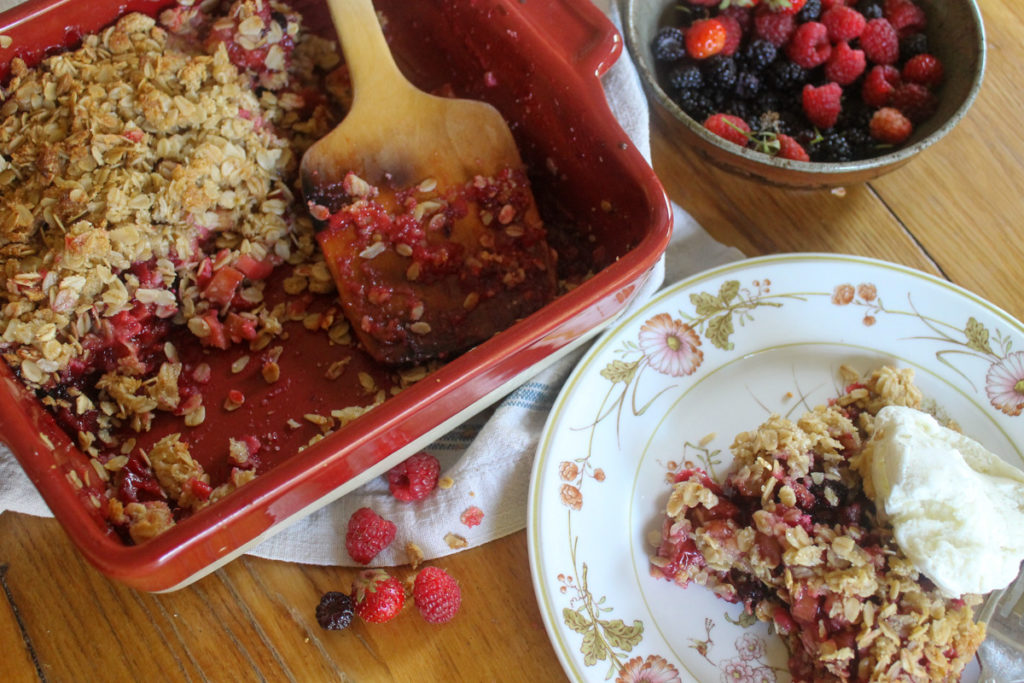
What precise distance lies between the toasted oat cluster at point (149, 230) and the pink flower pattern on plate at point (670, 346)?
427 millimetres

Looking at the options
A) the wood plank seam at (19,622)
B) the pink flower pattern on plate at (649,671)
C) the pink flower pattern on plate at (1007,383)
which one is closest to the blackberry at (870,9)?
the pink flower pattern on plate at (1007,383)

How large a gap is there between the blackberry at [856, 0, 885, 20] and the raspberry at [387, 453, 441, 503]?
102 centimetres

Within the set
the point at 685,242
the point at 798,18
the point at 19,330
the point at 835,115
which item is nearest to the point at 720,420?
the point at 685,242

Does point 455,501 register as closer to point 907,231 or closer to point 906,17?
point 907,231

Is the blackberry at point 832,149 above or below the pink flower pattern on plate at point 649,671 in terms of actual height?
above

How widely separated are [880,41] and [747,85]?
0.23 meters

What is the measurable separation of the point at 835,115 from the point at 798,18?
180 millimetres

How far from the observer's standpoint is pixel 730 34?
140 centimetres

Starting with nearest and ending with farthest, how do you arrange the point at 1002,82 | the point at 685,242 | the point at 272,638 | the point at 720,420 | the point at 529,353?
the point at 529,353 < the point at 272,638 < the point at 720,420 < the point at 685,242 < the point at 1002,82

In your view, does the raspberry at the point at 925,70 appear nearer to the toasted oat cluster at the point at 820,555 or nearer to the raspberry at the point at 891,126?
the raspberry at the point at 891,126

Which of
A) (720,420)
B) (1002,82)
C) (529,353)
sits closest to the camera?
(529,353)

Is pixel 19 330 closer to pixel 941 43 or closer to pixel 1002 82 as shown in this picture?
pixel 941 43

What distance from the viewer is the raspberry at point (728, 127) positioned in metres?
1.33

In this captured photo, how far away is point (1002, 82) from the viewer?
1.49m
